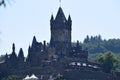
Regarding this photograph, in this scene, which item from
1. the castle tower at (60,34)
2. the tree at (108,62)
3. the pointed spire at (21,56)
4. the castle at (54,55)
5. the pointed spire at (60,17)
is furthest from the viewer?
the pointed spire at (21,56)

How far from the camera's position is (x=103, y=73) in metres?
87.8

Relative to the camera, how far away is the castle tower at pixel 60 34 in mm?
93438

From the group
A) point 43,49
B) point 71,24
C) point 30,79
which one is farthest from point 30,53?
point 30,79

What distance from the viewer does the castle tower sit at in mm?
93438

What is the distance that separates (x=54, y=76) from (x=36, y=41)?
48.4 feet

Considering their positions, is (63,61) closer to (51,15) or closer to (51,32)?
(51,32)

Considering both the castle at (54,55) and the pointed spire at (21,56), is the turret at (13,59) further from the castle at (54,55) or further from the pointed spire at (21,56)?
the pointed spire at (21,56)

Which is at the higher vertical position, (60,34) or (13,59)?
(60,34)

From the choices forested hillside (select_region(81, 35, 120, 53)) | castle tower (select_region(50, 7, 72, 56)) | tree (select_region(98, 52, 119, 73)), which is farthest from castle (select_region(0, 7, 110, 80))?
forested hillside (select_region(81, 35, 120, 53))

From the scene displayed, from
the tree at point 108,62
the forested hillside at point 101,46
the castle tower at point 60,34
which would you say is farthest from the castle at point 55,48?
the forested hillside at point 101,46

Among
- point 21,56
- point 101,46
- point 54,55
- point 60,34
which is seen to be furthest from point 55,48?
point 101,46

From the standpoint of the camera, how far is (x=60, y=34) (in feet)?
308

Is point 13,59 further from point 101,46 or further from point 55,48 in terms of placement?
point 101,46

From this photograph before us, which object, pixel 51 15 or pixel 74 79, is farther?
pixel 51 15
